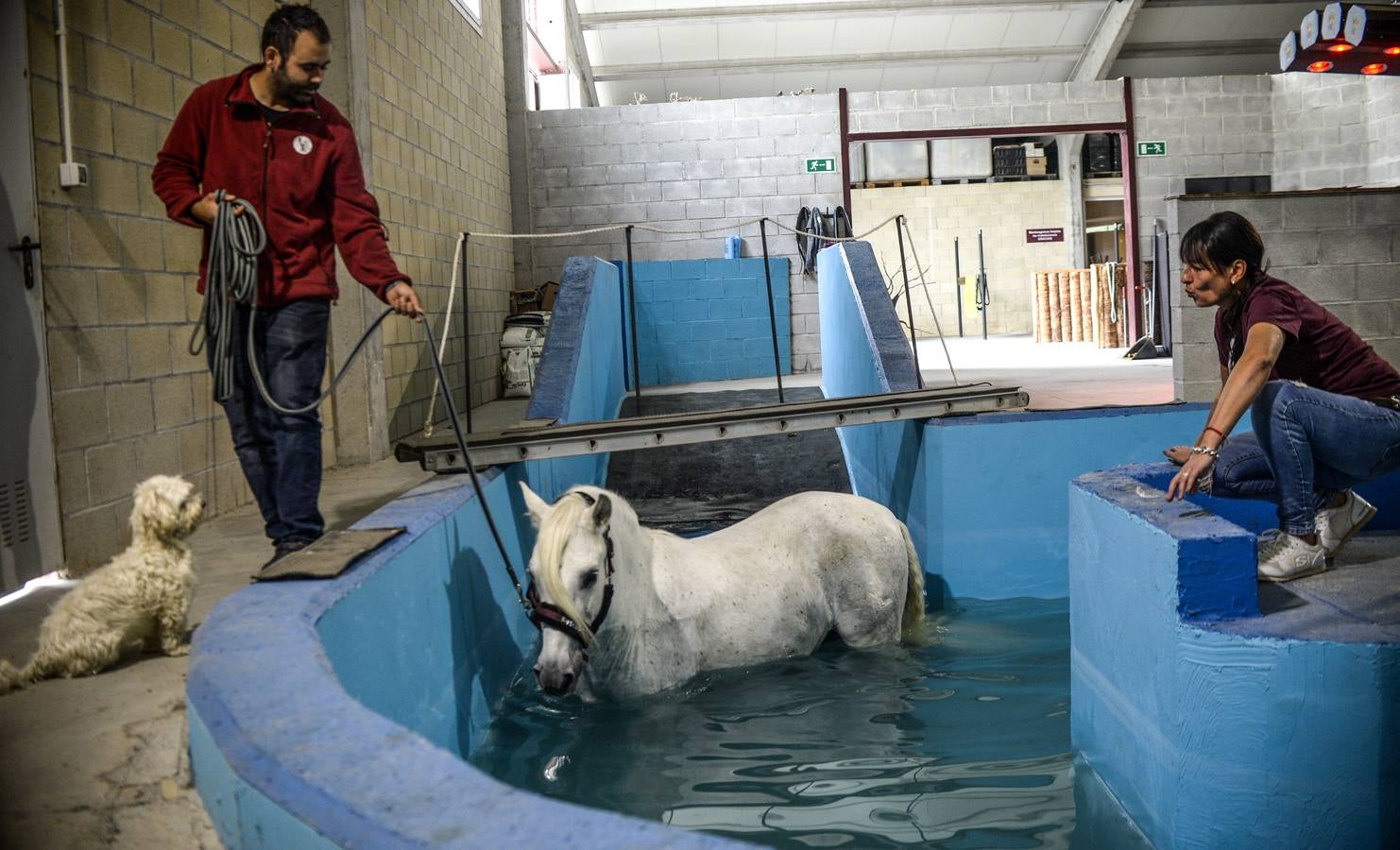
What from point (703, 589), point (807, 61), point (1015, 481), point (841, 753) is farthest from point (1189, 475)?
point (807, 61)

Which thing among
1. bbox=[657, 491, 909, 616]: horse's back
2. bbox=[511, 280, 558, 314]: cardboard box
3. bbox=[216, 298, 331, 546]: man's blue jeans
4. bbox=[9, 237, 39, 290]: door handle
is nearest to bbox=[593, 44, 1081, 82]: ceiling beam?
bbox=[511, 280, 558, 314]: cardboard box

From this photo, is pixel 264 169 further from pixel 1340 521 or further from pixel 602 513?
pixel 1340 521

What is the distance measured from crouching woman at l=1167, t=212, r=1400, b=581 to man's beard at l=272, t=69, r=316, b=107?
2.58m

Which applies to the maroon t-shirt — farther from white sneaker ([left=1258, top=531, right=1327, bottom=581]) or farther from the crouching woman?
white sneaker ([left=1258, top=531, right=1327, bottom=581])

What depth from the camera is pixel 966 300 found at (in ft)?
67.5

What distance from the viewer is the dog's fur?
2.78 m

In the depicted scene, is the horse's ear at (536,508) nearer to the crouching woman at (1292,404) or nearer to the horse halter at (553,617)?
the horse halter at (553,617)

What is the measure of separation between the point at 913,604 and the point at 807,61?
522 inches

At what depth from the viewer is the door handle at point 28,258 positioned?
397 cm

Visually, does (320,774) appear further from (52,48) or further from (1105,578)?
(52,48)

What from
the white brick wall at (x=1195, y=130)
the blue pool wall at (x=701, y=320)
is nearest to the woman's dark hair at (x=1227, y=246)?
the blue pool wall at (x=701, y=320)

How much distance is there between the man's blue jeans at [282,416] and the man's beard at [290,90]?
0.58 m

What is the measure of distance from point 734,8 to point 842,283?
8.56 meters

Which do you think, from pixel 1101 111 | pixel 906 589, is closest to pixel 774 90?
pixel 1101 111
